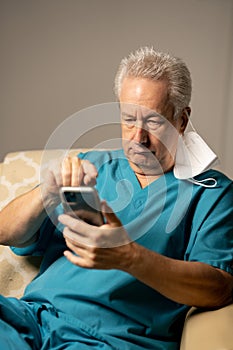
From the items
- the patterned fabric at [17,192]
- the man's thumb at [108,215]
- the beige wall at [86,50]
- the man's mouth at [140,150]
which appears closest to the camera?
the man's thumb at [108,215]

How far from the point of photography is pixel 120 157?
1.63m

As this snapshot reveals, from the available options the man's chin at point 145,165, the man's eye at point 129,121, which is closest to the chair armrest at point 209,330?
the man's chin at point 145,165

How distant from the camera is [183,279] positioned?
1.33 m

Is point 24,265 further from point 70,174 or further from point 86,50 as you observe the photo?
point 86,50

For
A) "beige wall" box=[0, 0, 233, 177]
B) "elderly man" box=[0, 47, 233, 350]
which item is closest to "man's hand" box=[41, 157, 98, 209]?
"elderly man" box=[0, 47, 233, 350]

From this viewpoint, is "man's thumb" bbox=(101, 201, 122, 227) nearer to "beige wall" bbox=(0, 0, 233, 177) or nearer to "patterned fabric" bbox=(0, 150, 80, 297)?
"patterned fabric" bbox=(0, 150, 80, 297)

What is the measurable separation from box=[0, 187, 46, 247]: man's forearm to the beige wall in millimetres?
1145

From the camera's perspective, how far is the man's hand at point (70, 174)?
125 cm

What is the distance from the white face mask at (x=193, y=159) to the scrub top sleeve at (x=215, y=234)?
49mm

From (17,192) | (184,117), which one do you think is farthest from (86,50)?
(184,117)

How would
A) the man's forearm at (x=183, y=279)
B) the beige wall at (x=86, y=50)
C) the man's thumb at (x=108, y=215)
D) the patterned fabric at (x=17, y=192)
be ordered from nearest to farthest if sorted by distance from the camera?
the man's thumb at (x=108, y=215)
the man's forearm at (x=183, y=279)
the patterned fabric at (x=17, y=192)
the beige wall at (x=86, y=50)

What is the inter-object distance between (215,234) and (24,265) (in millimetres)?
551

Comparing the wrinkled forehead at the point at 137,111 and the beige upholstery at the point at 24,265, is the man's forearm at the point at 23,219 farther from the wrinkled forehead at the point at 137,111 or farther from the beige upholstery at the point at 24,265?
the wrinkled forehead at the point at 137,111

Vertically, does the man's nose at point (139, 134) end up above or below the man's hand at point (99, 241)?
above
